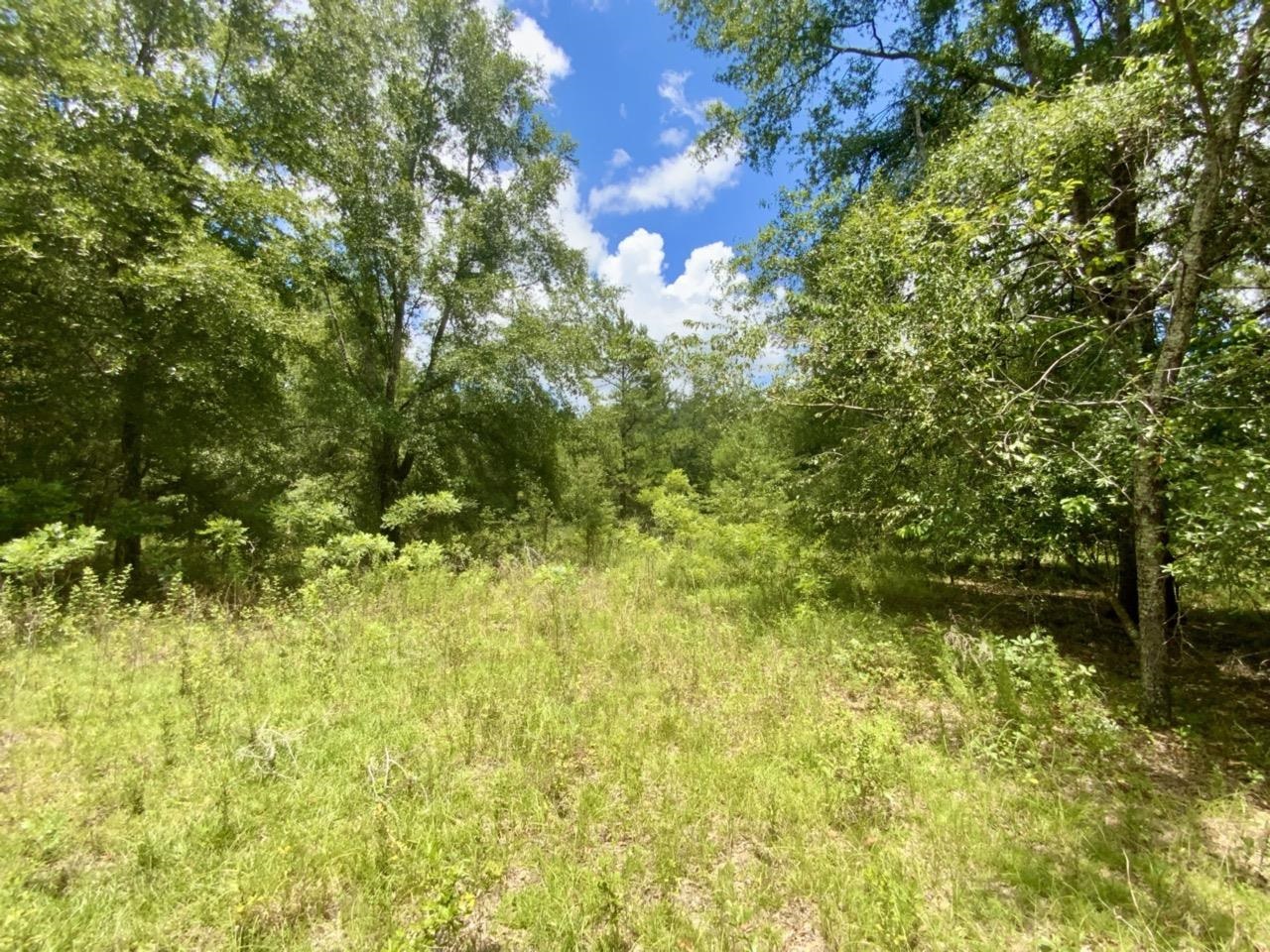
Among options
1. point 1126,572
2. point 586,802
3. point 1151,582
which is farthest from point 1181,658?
point 586,802

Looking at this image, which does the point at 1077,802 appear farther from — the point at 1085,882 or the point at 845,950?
the point at 845,950

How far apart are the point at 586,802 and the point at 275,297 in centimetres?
963

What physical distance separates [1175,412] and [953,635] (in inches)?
95.9

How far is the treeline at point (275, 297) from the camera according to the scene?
6676 mm

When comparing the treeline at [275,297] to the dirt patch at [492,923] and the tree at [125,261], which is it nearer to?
the tree at [125,261]

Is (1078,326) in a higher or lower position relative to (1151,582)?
higher

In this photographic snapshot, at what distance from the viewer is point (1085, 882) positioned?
7.70 feet

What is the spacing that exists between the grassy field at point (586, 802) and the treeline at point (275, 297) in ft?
10.1

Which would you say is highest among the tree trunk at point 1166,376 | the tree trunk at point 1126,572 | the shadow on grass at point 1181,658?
the tree trunk at point 1166,376

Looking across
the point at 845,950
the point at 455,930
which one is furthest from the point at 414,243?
the point at 845,950

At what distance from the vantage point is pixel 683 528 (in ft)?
36.0

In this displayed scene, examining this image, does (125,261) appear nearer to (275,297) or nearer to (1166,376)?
(275,297)

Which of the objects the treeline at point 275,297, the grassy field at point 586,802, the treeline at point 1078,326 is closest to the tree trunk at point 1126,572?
the treeline at point 1078,326

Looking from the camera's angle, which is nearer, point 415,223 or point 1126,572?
point 1126,572
